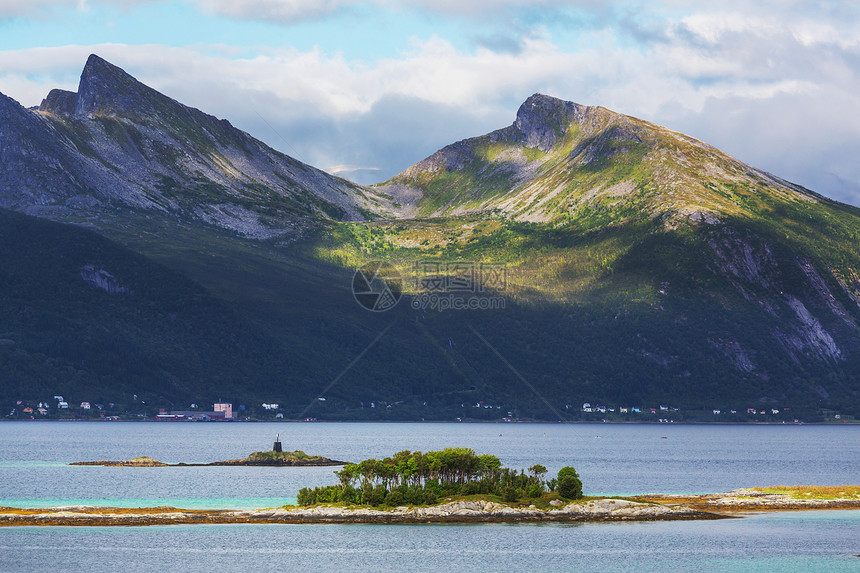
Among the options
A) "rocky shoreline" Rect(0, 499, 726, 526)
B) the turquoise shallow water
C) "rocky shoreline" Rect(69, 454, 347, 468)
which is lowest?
the turquoise shallow water

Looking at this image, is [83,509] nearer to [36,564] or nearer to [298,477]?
[36,564]

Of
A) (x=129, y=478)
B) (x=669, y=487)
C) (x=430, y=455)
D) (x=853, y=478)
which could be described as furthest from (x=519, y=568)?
(x=853, y=478)

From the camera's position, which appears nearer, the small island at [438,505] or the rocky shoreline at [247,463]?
the small island at [438,505]

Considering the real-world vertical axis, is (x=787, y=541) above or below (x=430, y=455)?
below

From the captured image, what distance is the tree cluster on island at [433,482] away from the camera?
11338 cm

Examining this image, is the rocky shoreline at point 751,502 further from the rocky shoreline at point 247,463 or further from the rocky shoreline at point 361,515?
the rocky shoreline at point 247,463

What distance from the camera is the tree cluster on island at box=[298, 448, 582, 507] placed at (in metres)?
113

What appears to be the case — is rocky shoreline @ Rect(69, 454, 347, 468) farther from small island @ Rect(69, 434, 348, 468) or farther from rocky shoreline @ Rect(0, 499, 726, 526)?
rocky shoreline @ Rect(0, 499, 726, 526)

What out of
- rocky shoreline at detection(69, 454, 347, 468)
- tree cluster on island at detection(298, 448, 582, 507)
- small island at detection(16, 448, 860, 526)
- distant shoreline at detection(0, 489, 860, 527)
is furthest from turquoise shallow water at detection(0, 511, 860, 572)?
rocky shoreline at detection(69, 454, 347, 468)

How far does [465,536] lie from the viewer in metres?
104

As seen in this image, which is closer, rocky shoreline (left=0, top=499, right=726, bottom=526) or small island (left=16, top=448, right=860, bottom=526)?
rocky shoreline (left=0, top=499, right=726, bottom=526)

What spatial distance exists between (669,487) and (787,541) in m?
50.7

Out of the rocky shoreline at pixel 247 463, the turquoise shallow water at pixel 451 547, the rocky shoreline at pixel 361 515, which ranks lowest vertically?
the turquoise shallow water at pixel 451 547

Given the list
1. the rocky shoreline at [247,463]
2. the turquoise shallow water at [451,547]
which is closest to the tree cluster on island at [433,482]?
the turquoise shallow water at [451,547]
